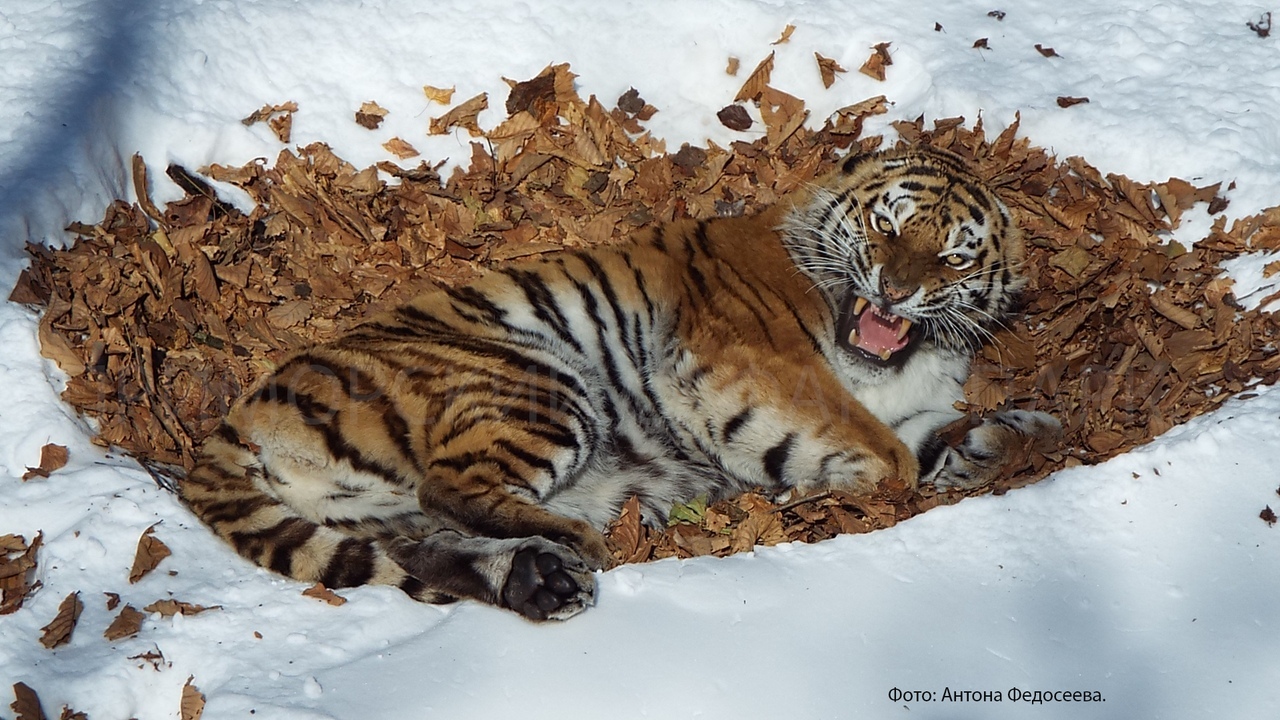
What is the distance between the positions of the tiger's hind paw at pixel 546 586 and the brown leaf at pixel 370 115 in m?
2.37

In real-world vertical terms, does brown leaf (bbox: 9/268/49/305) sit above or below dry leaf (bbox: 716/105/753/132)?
above

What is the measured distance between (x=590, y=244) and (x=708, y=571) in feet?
5.98

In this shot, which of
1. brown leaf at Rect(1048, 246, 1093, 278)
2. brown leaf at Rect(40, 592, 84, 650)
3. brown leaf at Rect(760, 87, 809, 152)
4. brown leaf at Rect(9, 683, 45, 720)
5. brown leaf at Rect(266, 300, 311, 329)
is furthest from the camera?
brown leaf at Rect(760, 87, 809, 152)

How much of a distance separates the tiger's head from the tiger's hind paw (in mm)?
1406

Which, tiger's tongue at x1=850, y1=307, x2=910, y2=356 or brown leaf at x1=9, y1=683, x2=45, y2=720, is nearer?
brown leaf at x1=9, y1=683, x2=45, y2=720

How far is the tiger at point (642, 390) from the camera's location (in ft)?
10.8

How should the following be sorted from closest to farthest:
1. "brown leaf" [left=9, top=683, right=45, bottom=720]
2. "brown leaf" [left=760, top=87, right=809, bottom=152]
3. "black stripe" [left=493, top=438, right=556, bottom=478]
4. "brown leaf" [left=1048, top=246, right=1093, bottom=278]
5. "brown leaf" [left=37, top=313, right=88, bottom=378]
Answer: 1. "brown leaf" [left=9, top=683, right=45, bottom=720]
2. "black stripe" [left=493, top=438, right=556, bottom=478]
3. "brown leaf" [left=37, top=313, right=88, bottom=378]
4. "brown leaf" [left=1048, top=246, right=1093, bottom=278]
5. "brown leaf" [left=760, top=87, right=809, bottom=152]

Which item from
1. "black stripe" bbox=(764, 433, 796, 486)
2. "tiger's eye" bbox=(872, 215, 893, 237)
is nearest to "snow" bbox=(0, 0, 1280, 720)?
"black stripe" bbox=(764, 433, 796, 486)

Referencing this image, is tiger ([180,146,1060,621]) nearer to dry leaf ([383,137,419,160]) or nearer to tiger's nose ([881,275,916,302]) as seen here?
tiger's nose ([881,275,916,302])

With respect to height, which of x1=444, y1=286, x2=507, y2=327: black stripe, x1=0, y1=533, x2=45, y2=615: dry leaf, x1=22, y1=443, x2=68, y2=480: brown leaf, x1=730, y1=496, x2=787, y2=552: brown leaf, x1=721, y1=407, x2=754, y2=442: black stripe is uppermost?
x1=444, y1=286, x2=507, y2=327: black stripe

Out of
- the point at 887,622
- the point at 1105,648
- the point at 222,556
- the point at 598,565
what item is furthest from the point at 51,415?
the point at 1105,648

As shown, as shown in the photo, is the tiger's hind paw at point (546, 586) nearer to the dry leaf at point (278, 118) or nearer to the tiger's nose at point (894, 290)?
the tiger's nose at point (894, 290)

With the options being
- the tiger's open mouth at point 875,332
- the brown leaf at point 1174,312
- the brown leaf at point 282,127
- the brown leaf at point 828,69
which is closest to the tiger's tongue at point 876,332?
the tiger's open mouth at point 875,332

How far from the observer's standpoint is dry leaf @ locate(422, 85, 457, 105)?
4.64 m
